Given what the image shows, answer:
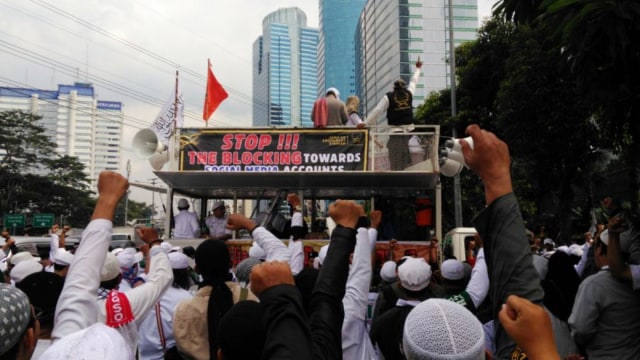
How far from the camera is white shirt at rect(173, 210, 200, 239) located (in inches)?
400

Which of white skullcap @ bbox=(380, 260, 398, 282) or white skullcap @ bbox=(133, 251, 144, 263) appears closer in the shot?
white skullcap @ bbox=(380, 260, 398, 282)

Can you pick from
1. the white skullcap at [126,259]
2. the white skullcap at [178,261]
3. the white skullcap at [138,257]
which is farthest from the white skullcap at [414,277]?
the white skullcap at [138,257]

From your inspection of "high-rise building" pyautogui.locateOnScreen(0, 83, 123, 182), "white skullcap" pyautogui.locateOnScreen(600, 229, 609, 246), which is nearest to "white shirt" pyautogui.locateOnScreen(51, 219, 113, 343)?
"white skullcap" pyautogui.locateOnScreen(600, 229, 609, 246)

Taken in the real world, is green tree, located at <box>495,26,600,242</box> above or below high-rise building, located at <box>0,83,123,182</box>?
below

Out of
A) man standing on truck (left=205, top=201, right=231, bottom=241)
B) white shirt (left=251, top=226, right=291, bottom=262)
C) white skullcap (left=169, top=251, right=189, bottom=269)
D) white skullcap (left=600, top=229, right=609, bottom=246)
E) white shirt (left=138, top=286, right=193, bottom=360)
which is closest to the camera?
white shirt (left=251, top=226, right=291, bottom=262)

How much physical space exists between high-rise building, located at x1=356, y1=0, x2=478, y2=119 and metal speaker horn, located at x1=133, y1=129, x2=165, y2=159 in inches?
2848

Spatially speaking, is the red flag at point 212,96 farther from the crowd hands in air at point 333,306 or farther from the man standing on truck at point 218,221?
the crowd hands in air at point 333,306

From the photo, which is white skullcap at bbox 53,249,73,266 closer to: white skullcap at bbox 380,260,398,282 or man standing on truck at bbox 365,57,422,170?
white skullcap at bbox 380,260,398,282

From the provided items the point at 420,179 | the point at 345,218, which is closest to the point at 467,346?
the point at 345,218

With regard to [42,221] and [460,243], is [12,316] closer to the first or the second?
[460,243]

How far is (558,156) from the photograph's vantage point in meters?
17.8

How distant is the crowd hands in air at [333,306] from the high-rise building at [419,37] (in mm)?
78888

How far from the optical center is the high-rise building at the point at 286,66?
139 m

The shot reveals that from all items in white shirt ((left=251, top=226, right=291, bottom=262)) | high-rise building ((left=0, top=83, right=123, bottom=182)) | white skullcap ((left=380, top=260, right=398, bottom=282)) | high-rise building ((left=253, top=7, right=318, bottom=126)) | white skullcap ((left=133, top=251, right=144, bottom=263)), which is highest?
high-rise building ((left=253, top=7, right=318, bottom=126))
